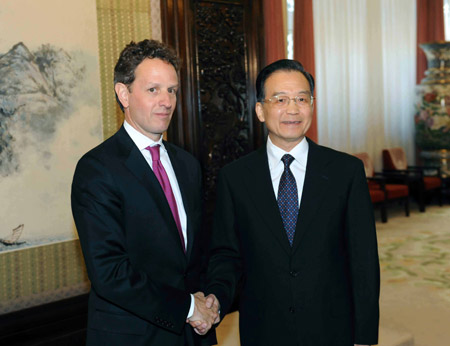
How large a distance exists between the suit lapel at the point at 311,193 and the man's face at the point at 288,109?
0.40ft

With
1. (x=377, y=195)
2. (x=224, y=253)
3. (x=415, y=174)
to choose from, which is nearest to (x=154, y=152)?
(x=224, y=253)

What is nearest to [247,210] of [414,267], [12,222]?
[12,222]

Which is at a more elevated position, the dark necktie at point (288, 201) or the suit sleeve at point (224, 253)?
the dark necktie at point (288, 201)

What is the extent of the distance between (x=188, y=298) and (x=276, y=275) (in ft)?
1.05

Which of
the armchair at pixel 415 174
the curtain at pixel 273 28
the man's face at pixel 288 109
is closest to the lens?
the man's face at pixel 288 109

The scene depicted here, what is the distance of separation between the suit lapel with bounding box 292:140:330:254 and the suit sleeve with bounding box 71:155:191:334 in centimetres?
50

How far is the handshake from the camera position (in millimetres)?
1923

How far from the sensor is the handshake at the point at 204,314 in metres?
1.92

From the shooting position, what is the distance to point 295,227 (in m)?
1.96

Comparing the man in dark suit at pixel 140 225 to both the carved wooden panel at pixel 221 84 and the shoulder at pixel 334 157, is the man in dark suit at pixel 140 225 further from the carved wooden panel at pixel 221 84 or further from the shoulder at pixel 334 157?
the carved wooden panel at pixel 221 84

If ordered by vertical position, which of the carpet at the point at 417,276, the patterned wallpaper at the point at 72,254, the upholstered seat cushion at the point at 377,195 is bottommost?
the carpet at the point at 417,276

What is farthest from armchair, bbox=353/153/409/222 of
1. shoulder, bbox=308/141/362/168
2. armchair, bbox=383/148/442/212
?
shoulder, bbox=308/141/362/168

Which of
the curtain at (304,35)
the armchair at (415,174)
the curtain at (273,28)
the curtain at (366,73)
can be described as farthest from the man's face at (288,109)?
the armchair at (415,174)

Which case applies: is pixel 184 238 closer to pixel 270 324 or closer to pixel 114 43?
pixel 270 324
